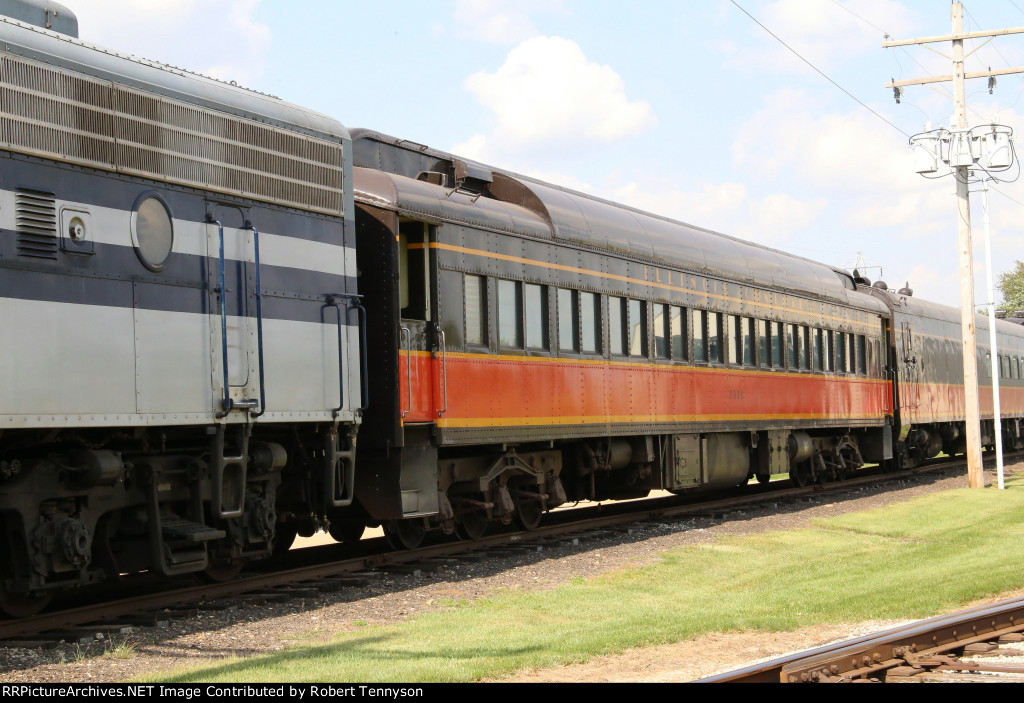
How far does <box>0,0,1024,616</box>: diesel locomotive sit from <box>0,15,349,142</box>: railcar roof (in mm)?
23

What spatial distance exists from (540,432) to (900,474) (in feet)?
49.9

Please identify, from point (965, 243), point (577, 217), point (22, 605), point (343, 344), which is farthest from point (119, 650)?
point (965, 243)

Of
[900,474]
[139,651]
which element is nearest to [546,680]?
[139,651]

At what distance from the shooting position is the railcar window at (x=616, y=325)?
15094 millimetres

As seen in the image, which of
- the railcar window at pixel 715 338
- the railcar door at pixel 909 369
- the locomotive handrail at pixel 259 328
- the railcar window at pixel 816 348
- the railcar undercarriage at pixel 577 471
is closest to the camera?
the locomotive handrail at pixel 259 328

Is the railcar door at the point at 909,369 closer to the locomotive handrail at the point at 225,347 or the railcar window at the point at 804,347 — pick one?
the railcar window at the point at 804,347

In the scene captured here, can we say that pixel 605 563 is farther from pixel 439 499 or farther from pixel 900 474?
pixel 900 474

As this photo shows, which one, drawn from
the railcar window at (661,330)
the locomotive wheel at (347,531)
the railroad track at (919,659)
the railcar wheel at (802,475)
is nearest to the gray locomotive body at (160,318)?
the locomotive wheel at (347,531)

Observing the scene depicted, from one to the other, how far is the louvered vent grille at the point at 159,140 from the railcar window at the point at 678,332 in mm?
7200

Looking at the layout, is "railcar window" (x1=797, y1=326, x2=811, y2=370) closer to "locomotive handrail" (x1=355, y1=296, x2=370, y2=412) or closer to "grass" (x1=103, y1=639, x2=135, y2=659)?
"locomotive handrail" (x1=355, y1=296, x2=370, y2=412)

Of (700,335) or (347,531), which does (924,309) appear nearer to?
(700,335)

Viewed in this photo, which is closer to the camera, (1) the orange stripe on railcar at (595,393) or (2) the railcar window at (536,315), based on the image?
(1) the orange stripe on railcar at (595,393)

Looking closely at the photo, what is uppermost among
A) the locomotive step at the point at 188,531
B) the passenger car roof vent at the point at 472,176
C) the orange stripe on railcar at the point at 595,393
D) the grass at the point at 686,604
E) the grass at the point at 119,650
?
the passenger car roof vent at the point at 472,176

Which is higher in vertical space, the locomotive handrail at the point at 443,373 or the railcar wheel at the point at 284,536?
the locomotive handrail at the point at 443,373
